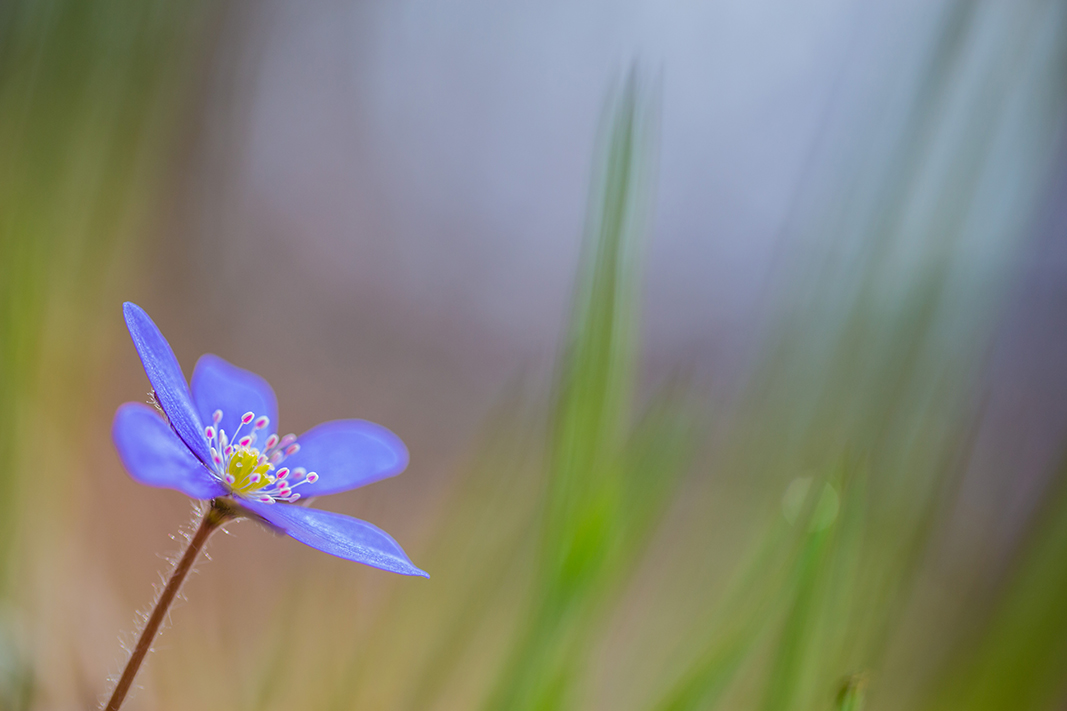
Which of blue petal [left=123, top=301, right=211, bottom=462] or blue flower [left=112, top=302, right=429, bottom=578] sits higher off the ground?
blue petal [left=123, top=301, right=211, bottom=462]

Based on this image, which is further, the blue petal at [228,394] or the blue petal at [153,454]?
the blue petal at [228,394]

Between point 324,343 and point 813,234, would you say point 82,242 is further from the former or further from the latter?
point 324,343

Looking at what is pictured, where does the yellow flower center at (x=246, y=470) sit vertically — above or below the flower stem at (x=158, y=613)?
above

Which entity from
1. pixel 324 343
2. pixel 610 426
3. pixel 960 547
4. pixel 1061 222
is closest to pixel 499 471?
pixel 610 426

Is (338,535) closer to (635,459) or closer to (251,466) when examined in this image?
(251,466)

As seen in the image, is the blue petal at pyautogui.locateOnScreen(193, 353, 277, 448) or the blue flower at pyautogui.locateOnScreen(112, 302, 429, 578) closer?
the blue flower at pyautogui.locateOnScreen(112, 302, 429, 578)

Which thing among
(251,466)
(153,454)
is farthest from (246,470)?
(153,454)

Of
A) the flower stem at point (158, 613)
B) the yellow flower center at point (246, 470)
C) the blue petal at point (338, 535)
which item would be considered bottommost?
the flower stem at point (158, 613)
